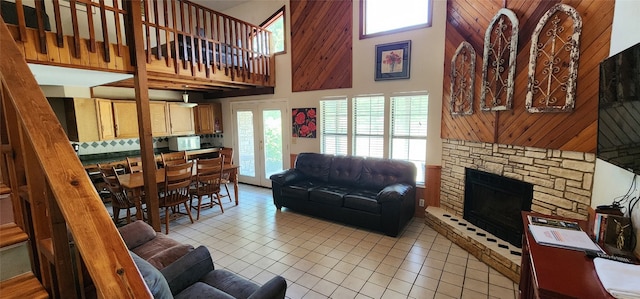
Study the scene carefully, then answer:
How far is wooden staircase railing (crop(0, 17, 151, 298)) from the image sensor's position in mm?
706

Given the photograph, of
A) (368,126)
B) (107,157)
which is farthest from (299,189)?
(107,157)

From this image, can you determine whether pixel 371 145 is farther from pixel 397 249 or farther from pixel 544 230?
pixel 544 230

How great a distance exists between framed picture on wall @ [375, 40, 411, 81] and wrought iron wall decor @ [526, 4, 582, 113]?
5.80ft

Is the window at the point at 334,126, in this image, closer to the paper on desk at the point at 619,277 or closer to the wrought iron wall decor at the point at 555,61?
the wrought iron wall decor at the point at 555,61

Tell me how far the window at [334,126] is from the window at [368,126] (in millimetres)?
197

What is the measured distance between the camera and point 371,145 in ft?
15.7

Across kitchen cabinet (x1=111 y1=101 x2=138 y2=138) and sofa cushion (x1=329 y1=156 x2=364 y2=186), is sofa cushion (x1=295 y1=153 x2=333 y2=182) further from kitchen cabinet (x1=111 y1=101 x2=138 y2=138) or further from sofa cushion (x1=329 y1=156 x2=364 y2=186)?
kitchen cabinet (x1=111 y1=101 x2=138 y2=138)

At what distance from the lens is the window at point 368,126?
15.2 ft

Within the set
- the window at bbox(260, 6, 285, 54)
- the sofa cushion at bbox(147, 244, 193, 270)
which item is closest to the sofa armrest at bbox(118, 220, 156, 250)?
the sofa cushion at bbox(147, 244, 193, 270)

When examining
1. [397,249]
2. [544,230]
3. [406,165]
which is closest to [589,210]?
[544,230]

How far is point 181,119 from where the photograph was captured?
622 cm

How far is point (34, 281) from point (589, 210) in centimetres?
358

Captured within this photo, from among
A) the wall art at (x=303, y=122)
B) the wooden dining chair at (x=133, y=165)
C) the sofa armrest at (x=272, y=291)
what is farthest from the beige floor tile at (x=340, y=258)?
the wall art at (x=303, y=122)

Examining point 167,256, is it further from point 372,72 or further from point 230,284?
point 372,72
